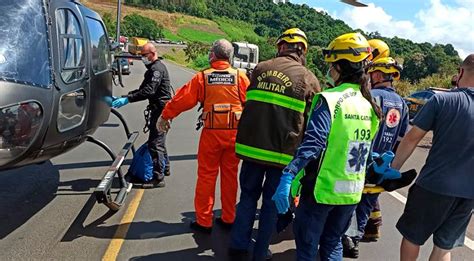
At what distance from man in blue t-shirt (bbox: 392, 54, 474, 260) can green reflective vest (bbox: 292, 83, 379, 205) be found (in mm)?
443

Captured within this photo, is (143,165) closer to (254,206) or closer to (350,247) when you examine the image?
(254,206)

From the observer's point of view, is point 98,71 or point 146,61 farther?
point 146,61

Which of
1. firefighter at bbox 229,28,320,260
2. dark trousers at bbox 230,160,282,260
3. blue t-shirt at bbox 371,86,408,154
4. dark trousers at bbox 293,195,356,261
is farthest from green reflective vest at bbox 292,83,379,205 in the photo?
blue t-shirt at bbox 371,86,408,154

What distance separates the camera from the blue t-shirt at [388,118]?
15.1 feet

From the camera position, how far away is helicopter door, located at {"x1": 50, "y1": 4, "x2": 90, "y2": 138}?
418 centimetres

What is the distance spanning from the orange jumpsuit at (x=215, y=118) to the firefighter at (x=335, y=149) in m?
1.41

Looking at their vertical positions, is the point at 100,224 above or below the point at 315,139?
below

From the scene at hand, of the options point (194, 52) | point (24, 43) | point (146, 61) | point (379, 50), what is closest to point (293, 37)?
point (379, 50)

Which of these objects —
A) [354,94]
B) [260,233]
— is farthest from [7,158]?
[354,94]

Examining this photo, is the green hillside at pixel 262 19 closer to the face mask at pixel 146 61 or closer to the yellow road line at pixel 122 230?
the face mask at pixel 146 61

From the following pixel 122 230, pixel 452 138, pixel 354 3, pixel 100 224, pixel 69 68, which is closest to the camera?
pixel 452 138

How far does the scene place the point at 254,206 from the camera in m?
4.39

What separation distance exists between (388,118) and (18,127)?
132 inches

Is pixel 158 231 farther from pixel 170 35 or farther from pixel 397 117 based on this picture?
pixel 170 35
